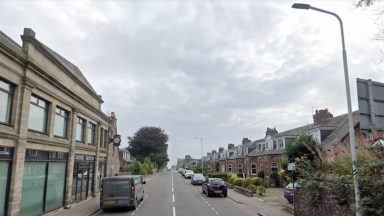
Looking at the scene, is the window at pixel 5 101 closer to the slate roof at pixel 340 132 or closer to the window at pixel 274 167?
the slate roof at pixel 340 132

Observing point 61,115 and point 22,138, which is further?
point 61,115

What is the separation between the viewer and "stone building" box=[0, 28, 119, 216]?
46.6 feet

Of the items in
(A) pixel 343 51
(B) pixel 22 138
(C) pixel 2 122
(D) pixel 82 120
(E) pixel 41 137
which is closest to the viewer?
(A) pixel 343 51

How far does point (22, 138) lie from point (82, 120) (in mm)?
11230

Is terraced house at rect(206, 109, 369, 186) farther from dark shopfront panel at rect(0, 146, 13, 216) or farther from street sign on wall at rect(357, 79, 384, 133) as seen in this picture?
dark shopfront panel at rect(0, 146, 13, 216)

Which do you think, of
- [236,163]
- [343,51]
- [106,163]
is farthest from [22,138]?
[236,163]

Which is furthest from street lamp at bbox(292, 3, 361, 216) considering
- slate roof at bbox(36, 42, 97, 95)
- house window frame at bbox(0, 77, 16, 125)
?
slate roof at bbox(36, 42, 97, 95)

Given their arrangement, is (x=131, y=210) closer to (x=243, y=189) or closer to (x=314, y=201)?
Answer: (x=314, y=201)

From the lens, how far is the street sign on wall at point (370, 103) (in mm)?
9117

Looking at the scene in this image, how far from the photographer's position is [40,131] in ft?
58.2

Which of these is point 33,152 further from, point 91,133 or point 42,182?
point 91,133

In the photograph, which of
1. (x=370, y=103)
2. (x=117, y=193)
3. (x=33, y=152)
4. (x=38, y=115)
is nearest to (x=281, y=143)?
(x=117, y=193)

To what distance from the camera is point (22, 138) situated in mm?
15109

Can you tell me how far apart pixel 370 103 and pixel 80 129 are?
20.9m
